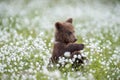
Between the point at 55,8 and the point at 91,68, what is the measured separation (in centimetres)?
932

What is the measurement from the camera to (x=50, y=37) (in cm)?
1164

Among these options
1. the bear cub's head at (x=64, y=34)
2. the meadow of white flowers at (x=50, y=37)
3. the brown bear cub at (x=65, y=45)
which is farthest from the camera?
the bear cub's head at (x=64, y=34)

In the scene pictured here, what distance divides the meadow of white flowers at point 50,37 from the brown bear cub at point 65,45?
221mm

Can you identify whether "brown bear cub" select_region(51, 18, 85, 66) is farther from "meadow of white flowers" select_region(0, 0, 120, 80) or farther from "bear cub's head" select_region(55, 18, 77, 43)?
"meadow of white flowers" select_region(0, 0, 120, 80)

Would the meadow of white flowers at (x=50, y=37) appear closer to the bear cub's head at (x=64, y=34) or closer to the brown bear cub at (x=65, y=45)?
the brown bear cub at (x=65, y=45)

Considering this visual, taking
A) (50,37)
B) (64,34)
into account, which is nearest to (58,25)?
(64,34)

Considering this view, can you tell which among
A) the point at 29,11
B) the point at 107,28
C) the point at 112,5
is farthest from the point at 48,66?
the point at 112,5

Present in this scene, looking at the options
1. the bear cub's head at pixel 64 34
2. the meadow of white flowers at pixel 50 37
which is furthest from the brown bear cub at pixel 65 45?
the meadow of white flowers at pixel 50 37

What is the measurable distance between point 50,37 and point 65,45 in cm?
357

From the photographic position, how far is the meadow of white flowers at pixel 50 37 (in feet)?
25.1

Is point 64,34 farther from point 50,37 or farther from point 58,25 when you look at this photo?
point 50,37

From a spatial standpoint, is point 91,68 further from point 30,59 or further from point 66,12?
point 66,12

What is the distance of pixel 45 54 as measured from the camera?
8.95 meters

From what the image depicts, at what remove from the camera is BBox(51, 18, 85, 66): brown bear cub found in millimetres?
8031
